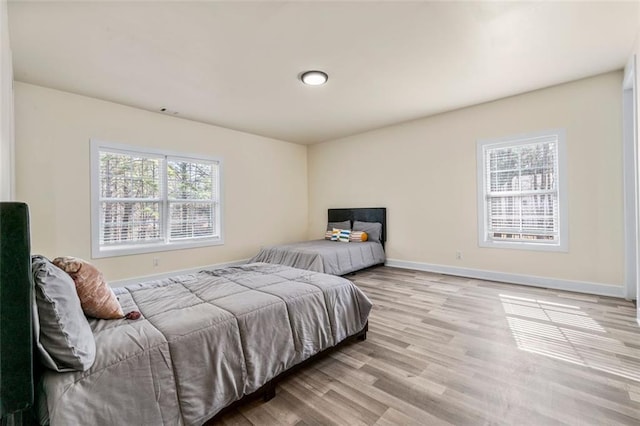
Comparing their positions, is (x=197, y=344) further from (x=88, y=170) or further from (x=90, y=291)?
(x=88, y=170)

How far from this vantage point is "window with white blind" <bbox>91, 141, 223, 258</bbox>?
12.8 ft

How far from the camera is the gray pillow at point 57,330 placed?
3.66ft

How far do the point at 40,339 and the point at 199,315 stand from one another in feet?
2.14

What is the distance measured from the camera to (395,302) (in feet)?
11.1

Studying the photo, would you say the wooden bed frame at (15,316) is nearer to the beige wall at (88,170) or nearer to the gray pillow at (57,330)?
the gray pillow at (57,330)

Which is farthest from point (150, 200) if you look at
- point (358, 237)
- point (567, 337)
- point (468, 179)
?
point (567, 337)

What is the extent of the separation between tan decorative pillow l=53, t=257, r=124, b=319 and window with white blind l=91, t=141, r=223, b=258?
280 cm

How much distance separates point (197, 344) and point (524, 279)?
4.37 metres

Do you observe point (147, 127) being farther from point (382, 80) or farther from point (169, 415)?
point (169, 415)

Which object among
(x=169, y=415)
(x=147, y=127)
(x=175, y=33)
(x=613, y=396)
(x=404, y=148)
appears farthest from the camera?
(x=404, y=148)

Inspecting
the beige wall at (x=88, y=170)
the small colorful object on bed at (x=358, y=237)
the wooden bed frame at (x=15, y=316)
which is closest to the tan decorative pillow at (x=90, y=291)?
the wooden bed frame at (x=15, y=316)

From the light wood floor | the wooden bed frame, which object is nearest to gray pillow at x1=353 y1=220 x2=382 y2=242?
the light wood floor

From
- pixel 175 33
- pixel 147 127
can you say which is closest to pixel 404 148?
pixel 175 33

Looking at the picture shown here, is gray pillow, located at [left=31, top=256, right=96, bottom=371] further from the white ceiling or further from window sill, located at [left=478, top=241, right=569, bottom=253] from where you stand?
window sill, located at [left=478, top=241, right=569, bottom=253]
